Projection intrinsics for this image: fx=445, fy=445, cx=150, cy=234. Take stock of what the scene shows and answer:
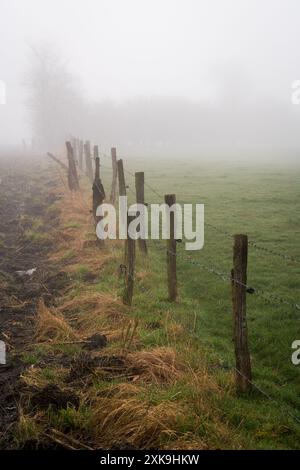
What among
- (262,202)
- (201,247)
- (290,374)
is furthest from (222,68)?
(290,374)

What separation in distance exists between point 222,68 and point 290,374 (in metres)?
125

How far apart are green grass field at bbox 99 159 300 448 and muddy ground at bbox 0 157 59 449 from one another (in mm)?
1932

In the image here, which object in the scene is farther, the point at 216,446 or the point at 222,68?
the point at 222,68

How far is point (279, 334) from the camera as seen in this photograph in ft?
28.9

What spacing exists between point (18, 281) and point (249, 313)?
6101mm

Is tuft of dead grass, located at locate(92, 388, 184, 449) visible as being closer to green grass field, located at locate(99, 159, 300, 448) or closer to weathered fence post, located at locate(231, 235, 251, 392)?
green grass field, located at locate(99, 159, 300, 448)

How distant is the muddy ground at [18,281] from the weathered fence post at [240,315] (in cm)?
317

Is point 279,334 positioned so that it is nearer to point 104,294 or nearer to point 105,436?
point 104,294

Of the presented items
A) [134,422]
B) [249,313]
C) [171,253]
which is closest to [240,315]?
[134,422]

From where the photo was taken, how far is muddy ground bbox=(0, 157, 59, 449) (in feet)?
20.9

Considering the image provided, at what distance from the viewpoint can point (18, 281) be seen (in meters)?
11.9

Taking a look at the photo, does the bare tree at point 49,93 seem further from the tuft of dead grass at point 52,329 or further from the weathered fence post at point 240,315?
the weathered fence post at point 240,315

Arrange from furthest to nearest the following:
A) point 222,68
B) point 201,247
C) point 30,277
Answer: point 222,68 → point 201,247 → point 30,277
